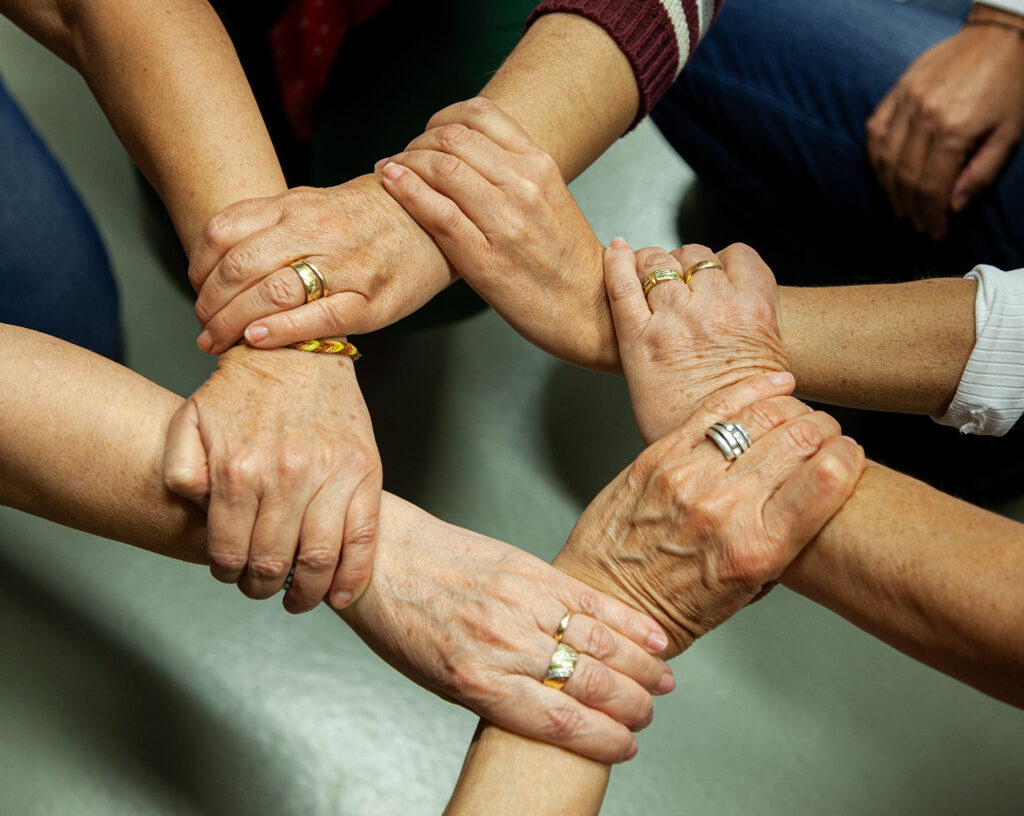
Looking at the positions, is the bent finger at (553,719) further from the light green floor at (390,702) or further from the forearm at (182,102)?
the forearm at (182,102)

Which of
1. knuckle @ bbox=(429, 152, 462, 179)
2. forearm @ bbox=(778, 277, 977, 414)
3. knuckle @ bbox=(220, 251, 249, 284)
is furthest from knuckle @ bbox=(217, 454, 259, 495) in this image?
forearm @ bbox=(778, 277, 977, 414)

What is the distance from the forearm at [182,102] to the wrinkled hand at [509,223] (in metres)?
0.18

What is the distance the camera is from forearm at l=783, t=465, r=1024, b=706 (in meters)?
0.73

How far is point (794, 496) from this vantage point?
2.70 feet

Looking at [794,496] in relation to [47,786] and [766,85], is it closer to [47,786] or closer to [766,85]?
[766,85]

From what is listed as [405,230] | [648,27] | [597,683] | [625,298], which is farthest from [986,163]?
[597,683]

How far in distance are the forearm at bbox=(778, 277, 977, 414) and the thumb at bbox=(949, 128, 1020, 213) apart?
0.86ft

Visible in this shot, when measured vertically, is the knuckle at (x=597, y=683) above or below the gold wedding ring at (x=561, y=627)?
below

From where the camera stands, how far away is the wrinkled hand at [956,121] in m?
1.22

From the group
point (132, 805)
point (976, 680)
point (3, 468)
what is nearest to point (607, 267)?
point (976, 680)

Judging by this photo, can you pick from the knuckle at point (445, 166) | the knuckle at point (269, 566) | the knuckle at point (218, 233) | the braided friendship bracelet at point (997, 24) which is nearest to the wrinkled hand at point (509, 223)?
the knuckle at point (445, 166)

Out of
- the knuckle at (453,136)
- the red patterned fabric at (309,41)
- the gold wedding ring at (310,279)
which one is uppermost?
the red patterned fabric at (309,41)

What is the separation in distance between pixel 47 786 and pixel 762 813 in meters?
0.96

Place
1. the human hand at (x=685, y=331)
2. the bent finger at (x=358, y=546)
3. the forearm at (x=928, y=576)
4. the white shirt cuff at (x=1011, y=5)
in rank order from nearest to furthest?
the forearm at (x=928, y=576), the bent finger at (x=358, y=546), the human hand at (x=685, y=331), the white shirt cuff at (x=1011, y=5)
